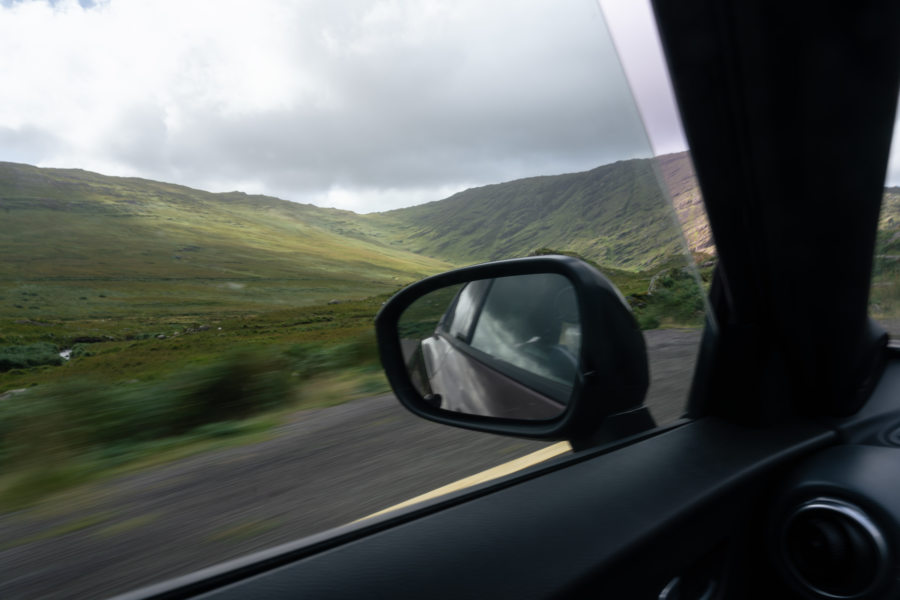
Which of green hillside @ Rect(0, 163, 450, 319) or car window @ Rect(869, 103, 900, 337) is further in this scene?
green hillside @ Rect(0, 163, 450, 319)

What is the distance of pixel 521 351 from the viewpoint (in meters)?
1.68

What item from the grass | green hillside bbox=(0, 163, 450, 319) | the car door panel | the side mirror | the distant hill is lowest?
the car door panel

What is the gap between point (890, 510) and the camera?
47.7 inches

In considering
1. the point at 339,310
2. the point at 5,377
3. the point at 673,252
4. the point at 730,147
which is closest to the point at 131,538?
the point at 673,252

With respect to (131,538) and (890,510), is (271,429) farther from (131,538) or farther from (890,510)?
(890,510)

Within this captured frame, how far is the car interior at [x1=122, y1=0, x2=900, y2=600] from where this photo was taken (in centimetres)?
101

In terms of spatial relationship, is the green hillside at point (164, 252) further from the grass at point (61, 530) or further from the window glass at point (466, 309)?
the grass at point (61, 530)

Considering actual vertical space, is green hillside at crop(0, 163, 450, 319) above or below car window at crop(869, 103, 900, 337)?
above

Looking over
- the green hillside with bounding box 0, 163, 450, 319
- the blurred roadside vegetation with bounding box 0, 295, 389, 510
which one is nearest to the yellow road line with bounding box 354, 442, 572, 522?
the blurred roadside vegetation with bounding box 0, 295, 389, 510

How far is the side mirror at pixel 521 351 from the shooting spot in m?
1.31

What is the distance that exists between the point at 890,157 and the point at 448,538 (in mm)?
1255

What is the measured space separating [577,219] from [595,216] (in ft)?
0.38

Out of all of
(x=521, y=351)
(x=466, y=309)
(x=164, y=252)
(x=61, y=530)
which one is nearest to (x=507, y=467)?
(x=521, y=351)

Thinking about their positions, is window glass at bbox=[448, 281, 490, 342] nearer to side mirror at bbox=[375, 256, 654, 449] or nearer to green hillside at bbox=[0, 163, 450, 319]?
side mirror at bbox=[375, 256, 654, 449]
